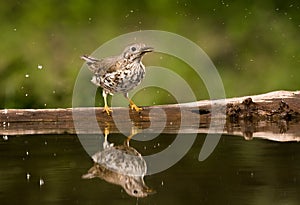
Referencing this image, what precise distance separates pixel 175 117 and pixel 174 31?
2.29 m

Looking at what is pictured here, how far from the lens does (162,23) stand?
8.98 m

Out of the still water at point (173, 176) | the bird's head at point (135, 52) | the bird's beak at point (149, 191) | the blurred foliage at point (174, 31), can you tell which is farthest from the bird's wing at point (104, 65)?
the bird's beak at point (149, 191)

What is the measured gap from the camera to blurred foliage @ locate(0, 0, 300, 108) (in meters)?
8.80

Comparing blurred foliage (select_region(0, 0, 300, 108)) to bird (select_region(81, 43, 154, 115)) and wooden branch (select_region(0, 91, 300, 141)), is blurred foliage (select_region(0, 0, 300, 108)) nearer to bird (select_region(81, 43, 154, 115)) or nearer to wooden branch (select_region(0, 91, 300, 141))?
wooden branch (select_region(0, 91, 300, 141))

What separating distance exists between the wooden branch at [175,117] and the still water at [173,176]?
2.42ft

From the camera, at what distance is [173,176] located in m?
4.55

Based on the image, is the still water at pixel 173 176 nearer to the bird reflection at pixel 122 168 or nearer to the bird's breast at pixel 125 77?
the bird reflection at pixel 122 168

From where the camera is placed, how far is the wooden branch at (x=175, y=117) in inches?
263

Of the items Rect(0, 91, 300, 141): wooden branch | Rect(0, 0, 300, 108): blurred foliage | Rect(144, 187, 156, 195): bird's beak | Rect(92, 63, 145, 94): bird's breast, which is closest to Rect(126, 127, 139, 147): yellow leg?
Rect(0, 91, 300, 141): wooden branch

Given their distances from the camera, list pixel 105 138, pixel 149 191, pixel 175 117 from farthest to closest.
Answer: pixel 175 117
pixel 105 138
pixel 149 191

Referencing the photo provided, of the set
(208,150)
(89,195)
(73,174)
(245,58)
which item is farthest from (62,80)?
(89,195)

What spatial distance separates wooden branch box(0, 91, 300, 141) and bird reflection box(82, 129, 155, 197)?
3.51 ft

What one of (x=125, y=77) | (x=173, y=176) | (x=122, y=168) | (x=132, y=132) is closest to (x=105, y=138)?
(x=132, y=132)

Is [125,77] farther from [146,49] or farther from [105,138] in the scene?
[105,138]
